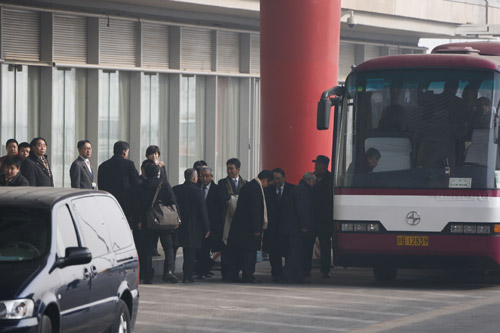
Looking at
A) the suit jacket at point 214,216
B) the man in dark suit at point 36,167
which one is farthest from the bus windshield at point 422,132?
the man in dark suit at point 36,167

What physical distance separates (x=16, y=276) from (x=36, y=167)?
7.51 meters

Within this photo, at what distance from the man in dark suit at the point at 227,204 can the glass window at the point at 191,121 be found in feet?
31.3

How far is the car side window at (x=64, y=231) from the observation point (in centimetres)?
940

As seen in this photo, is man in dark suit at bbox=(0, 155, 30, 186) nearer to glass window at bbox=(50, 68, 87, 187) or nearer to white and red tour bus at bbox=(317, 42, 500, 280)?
white and red tour bus at bbox=(317, 42, 500, 280)

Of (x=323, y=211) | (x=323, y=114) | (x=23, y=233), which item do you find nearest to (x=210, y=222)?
(x=323, y=211)

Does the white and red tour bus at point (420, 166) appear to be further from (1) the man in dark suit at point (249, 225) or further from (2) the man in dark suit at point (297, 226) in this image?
(1) the man in dark suit at point (249, 225)

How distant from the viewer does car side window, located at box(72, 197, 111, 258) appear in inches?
392

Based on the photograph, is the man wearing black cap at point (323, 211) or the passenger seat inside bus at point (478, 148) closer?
the passenger seat inside bus at point (478, 148)

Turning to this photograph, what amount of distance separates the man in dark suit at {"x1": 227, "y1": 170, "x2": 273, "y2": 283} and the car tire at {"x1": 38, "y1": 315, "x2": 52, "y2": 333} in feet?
27.8

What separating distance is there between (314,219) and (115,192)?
9.40 ft

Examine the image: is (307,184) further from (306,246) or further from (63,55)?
(63,55)

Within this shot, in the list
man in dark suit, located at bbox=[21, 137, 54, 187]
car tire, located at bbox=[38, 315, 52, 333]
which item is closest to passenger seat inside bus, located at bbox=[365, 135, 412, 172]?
man in dark suit, located at bbox=[21, 137, 54, 187]

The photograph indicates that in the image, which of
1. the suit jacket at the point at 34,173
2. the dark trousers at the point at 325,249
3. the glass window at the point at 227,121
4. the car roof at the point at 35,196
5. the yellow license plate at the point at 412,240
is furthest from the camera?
the glass window at the point at 227,121

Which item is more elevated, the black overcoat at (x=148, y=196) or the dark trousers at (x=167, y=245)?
the black overcoat at (x=148, y=196)
